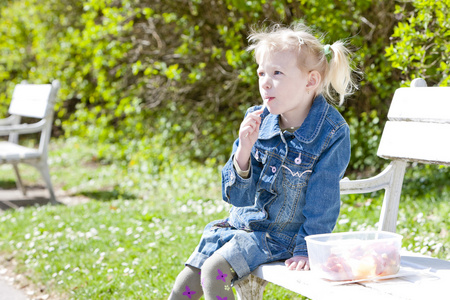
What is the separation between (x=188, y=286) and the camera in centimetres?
203

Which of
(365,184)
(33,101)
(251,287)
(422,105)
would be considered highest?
(422,105)

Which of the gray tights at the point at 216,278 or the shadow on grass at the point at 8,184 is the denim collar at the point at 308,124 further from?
the shadow on grass at the point at 8,184

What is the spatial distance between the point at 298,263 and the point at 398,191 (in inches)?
28.8

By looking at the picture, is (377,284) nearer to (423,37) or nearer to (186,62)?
(423,37)

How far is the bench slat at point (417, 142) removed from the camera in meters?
2.13

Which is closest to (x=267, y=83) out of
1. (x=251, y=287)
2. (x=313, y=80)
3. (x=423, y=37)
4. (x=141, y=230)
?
(x=313, y=80)

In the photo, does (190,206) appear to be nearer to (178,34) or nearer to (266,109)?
(178,34)

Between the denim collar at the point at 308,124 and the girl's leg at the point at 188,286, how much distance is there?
0.57 meters

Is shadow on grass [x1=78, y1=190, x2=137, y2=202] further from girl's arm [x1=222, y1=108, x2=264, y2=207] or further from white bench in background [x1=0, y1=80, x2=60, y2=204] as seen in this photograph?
girl's arm [x1=222, y1=108, x2=264, y2=207]

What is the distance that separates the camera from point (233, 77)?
19.4 ft

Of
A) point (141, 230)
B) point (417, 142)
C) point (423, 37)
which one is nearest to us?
point (417, 142)

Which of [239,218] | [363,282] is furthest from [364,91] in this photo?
[363,282]

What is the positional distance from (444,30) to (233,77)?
2600 millimetres

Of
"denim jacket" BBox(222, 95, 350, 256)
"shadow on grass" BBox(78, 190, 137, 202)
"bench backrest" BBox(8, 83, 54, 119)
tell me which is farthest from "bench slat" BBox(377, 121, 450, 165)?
"bench backrest" BBox(8, 83, 54, 119)
